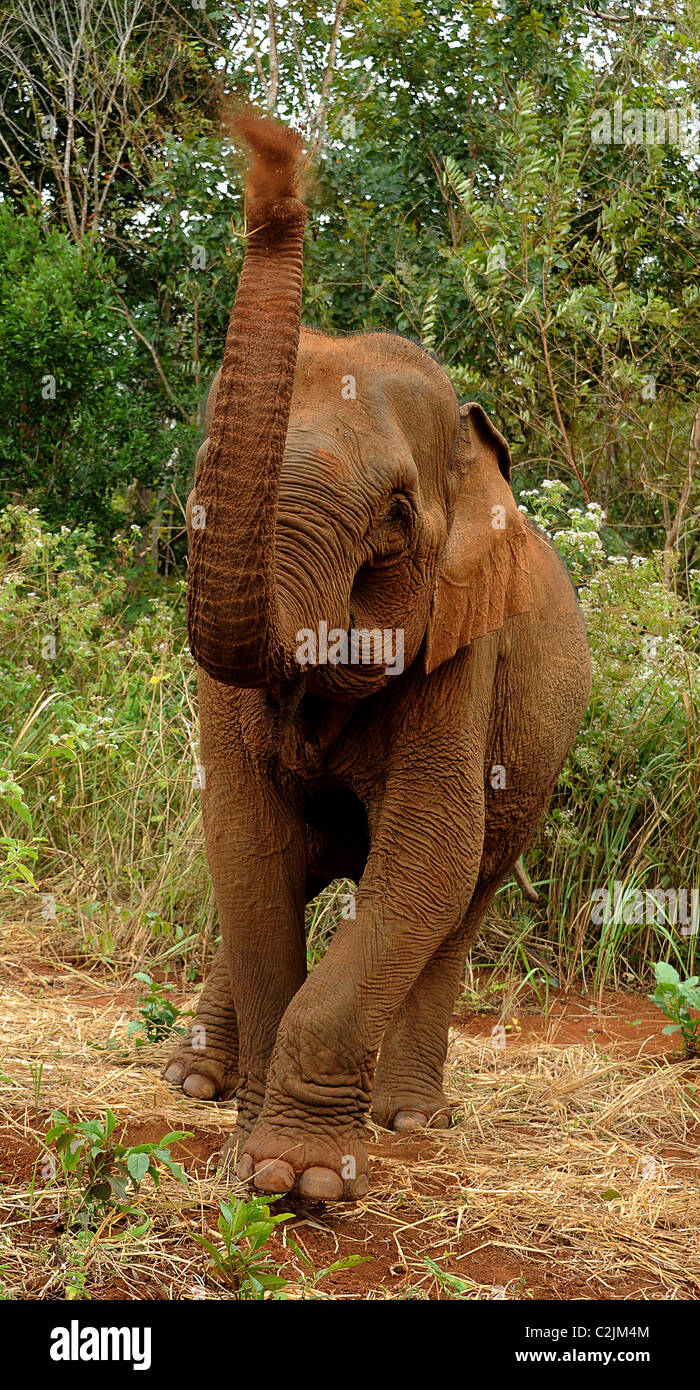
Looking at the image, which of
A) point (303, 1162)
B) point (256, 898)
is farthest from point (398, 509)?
point (303, 1162)

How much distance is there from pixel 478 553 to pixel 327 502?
0.94 meters

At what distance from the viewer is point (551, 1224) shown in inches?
179

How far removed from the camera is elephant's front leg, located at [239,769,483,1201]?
441 centimetres

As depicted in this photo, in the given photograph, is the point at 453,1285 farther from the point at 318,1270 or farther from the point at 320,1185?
the point at 320,1185

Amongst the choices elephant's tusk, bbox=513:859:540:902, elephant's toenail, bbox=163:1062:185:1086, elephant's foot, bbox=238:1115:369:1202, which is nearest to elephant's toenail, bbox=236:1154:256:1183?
elephant's foot, bbox=238:1115:369:1202

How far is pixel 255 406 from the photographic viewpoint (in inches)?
139

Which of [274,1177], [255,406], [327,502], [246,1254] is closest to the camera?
[255,406]

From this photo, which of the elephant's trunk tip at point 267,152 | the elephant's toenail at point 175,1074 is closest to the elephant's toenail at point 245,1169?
the elephant's toenail at point 175,1074

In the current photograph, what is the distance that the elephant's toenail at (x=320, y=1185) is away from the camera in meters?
4.33

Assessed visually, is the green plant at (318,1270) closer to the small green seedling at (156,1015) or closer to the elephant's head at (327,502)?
the elephant's head at (327,502)

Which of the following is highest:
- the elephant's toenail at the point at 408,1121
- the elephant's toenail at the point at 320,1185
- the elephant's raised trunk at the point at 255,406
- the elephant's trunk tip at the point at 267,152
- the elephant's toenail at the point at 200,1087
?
the elephant's trunk tip at the point at 267,152
